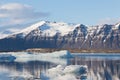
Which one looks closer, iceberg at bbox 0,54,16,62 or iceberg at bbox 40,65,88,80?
iceberg at bbox 40,65,88,80

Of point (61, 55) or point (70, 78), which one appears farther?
point (61, 55)

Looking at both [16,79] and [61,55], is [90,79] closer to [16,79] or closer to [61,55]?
[16,79]

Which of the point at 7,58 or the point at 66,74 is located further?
the point at 7,58

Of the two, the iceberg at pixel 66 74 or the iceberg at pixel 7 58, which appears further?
the iceberg at pixel 7 58

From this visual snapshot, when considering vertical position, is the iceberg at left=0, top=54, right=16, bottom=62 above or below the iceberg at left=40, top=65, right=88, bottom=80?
below

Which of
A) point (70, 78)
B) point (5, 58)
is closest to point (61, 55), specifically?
point (5, 58)

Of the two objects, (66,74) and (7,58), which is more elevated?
(66,74)

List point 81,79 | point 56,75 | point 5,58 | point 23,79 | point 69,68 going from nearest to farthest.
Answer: point 23,79, point 81,79, point 56,75, point 69,68, point 5,58

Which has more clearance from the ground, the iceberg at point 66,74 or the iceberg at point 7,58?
the iceberg at point 66,74

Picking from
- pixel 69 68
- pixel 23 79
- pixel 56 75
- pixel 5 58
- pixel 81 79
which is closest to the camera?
pixel 23 79

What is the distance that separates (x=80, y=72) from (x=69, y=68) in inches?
66.2

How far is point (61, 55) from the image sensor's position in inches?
4624

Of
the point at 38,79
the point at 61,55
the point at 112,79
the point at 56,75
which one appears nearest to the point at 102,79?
the point at 112,79

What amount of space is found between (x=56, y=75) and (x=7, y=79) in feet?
23.6
